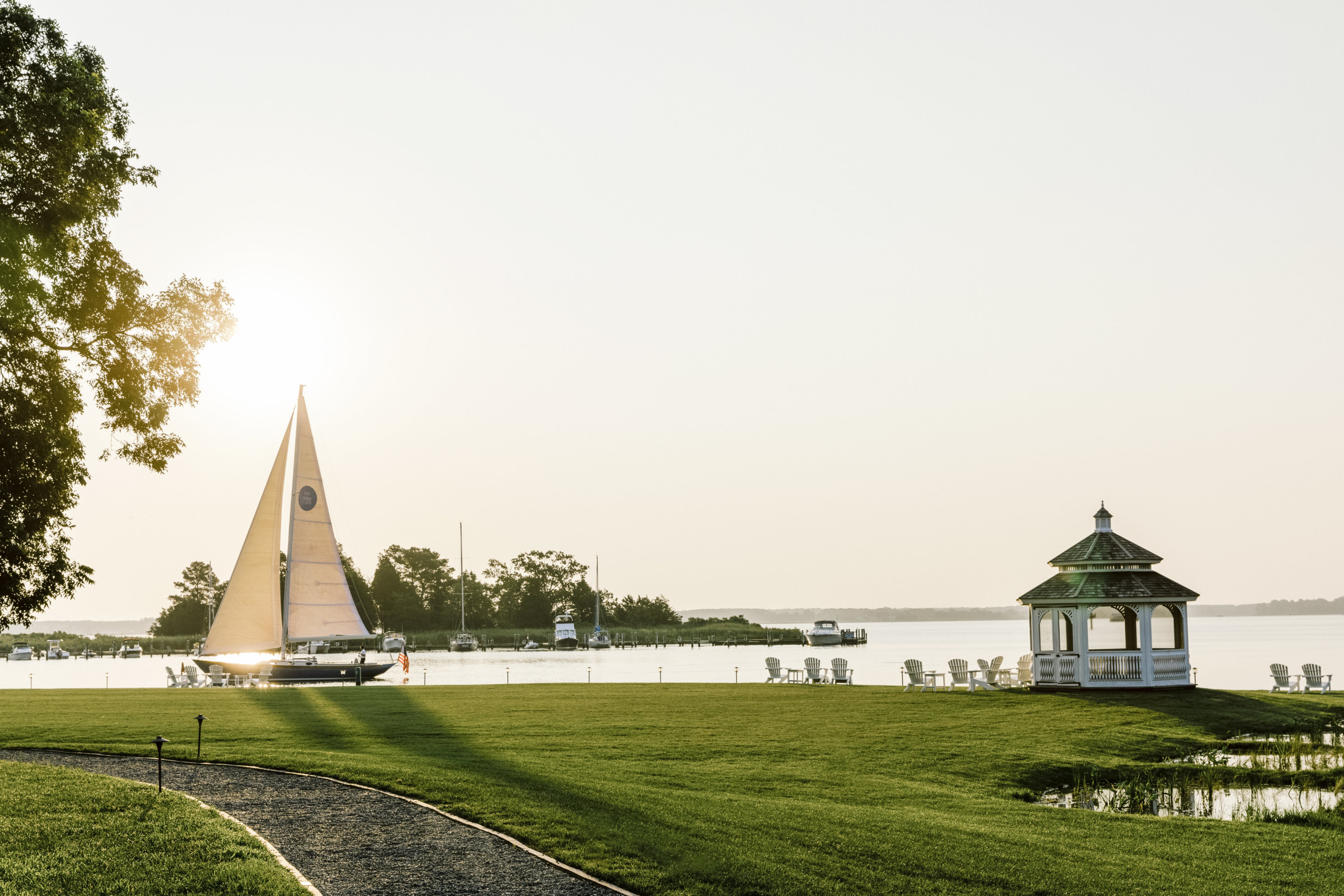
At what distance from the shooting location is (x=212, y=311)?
18.0 m

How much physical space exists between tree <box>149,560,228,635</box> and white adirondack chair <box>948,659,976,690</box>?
11866 cm

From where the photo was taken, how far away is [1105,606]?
35250 mm

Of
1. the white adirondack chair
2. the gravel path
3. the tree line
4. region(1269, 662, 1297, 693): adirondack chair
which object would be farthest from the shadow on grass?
the tree line

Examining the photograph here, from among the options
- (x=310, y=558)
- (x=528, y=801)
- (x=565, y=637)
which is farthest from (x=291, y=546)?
(x=565, y=637)

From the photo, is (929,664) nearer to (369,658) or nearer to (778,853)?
(369,658)

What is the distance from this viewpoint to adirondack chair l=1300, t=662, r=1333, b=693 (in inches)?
1436

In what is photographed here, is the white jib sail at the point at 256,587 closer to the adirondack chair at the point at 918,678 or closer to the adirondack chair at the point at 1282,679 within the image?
the adirondack chair at the point at 918,678

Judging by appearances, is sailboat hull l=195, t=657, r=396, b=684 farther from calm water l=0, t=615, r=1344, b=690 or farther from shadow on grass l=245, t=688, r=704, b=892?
shadow on grass l=245, t=688, r=704, b=892

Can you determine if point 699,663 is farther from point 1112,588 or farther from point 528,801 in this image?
point 528,801

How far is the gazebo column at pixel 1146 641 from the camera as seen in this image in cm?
Answer: 3331

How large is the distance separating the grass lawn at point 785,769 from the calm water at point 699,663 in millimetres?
18937

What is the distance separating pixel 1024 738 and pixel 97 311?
1917 cm

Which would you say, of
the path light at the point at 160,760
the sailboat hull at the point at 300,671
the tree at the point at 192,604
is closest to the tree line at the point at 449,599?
the tree at the point at 192,604

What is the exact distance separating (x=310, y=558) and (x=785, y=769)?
38.2 meters
